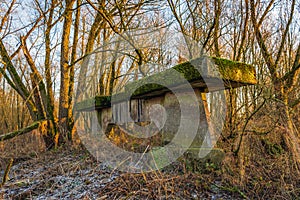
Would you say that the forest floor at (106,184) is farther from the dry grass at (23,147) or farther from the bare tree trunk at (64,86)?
the bare tree trunk at (64,86)

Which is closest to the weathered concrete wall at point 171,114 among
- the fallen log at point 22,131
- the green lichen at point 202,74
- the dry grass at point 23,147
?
the green lichen at point 202,74

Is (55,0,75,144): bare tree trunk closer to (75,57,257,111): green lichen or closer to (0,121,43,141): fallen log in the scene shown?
(0,121,43,141): fallen log

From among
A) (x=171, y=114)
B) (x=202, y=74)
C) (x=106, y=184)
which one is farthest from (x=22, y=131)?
(x=202, y=74)

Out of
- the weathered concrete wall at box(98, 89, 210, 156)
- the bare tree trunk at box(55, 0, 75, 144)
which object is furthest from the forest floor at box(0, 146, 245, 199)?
the bare tree trunk at box(55, 0, 75, 144)

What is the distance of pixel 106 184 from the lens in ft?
10.00

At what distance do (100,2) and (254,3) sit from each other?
3636 mm

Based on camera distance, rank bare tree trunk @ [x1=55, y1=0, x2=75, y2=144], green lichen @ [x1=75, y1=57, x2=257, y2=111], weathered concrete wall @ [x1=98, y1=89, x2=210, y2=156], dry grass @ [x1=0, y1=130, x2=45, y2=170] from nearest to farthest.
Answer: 1. green lichen @ [x1=75, y1=57, x2=257, y2=111]
2. weathered concrete wall @ [x1=98, y1=89, x2=210, y2=156]
3. dry grass @ [x1=0, y1=130, x2=45, y2=170]
4. bare tree trunk @ [x1=55, y1=0, x2=75, y2=144]

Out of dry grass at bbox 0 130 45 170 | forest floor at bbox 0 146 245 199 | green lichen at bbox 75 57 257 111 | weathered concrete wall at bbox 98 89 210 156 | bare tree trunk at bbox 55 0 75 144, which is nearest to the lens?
forest floor at bbox 0 146 245 199

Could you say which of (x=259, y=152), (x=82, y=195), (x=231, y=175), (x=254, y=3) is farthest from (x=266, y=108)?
(x=82, y=195)

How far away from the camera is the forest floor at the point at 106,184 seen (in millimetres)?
2674

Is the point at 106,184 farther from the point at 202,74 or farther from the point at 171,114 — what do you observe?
the point at 202,74

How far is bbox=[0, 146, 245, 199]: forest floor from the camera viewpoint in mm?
2674

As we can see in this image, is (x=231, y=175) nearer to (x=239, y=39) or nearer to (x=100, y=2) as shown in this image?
(x=239, y=39)

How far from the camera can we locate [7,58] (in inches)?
237
